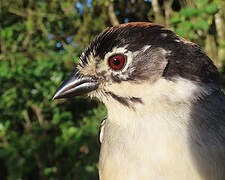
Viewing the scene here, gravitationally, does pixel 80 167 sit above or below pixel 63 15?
below

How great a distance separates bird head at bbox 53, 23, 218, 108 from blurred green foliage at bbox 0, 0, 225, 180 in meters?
2.34

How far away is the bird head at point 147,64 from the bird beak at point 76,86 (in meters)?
0.13

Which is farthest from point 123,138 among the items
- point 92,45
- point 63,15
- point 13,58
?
point 63,15

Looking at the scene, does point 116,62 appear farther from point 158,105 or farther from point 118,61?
point 158,105

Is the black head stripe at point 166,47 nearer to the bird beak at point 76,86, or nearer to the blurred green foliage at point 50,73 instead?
the bird beak at point 76,86

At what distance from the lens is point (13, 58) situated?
15.5 ft

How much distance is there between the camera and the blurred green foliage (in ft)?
15.0

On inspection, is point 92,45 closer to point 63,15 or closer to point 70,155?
point 70,155

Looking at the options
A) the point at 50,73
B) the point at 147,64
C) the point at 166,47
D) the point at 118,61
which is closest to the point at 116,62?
the point at 118,61

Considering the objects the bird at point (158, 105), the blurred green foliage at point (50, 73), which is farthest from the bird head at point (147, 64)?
the blurred green foliage at point (50, 73)

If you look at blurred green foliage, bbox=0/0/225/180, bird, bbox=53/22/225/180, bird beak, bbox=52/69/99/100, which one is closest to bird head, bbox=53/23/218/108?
bird, bbox=53/22/225/180

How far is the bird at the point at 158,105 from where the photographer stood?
1.73m

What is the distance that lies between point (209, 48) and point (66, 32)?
2.59 meters

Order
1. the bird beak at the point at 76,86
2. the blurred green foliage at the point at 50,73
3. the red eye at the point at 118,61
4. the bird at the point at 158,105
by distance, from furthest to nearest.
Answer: the blurred green foliage at the point at 50,73 < the bird beak at the point at 76,86 < the red eye at the point at 118,61 < the bird at the point at 158,105
